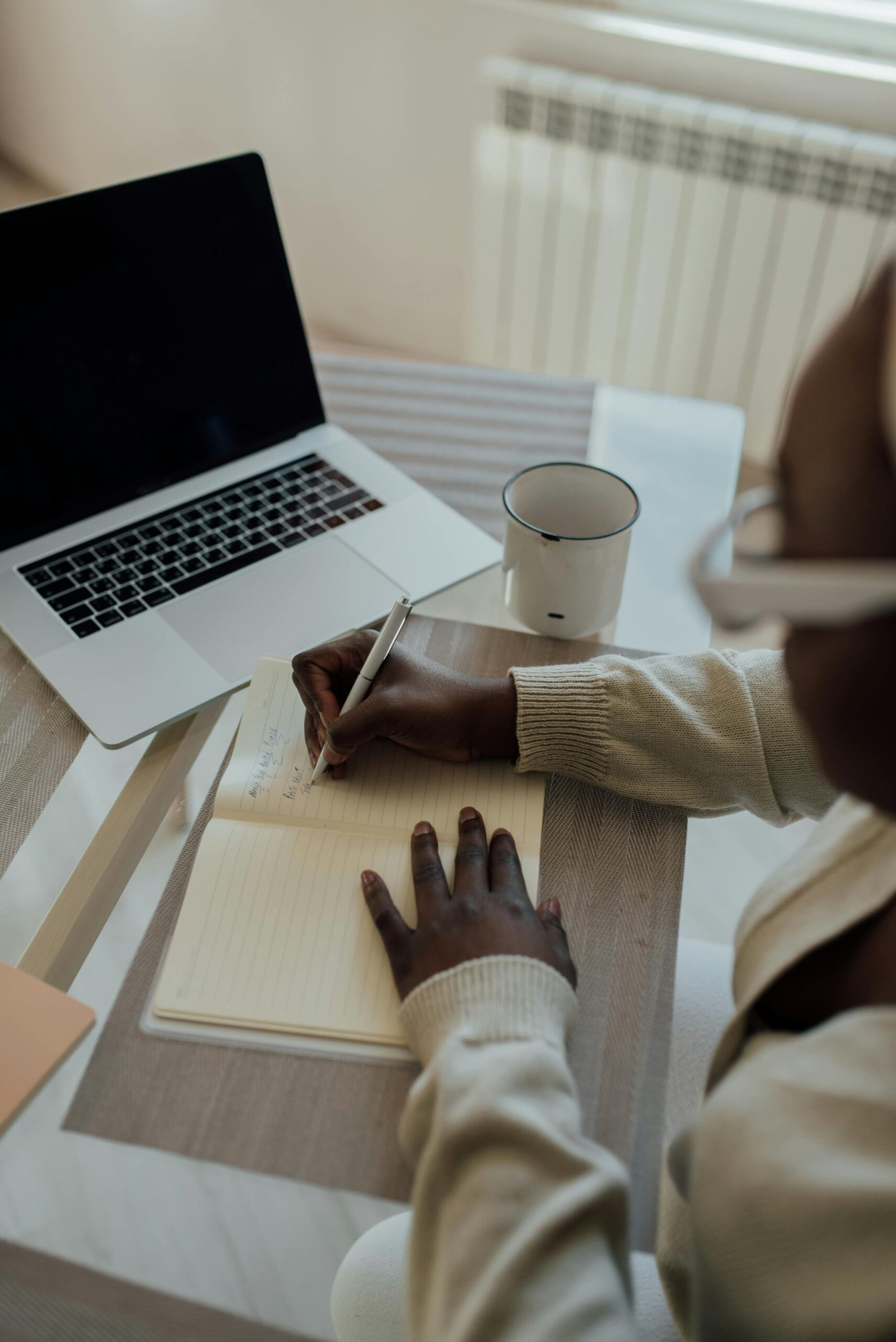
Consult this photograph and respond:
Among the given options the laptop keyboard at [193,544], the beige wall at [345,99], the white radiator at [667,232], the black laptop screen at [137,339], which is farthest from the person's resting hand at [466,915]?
the beige wall at [345,99]

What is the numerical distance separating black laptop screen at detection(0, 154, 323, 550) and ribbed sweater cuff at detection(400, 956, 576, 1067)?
0.55 meters

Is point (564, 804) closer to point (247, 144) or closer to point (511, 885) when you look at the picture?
point (511, 885)

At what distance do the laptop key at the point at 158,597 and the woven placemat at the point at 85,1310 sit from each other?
0.47 metres

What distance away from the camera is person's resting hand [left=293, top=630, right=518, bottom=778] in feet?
2.27

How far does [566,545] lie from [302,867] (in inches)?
12.2

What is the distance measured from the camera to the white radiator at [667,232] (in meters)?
1.72

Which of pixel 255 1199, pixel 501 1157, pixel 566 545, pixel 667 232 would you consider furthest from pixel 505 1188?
pixel 667 232

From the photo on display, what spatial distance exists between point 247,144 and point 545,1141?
247 cm

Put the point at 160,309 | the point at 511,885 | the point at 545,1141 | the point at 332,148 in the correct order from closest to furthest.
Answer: the point at 545,1141
the point at 511,885
the point at 160,309
the point at 332,148

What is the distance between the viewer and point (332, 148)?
7.39 feet

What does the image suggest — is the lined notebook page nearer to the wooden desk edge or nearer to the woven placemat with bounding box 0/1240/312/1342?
the wooden desk edge

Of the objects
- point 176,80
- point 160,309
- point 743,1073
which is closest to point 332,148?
point 176,80

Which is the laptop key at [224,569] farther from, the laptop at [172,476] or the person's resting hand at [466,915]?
the person's resting hand at [466,915]

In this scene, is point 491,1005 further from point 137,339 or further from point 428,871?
point 137,339
